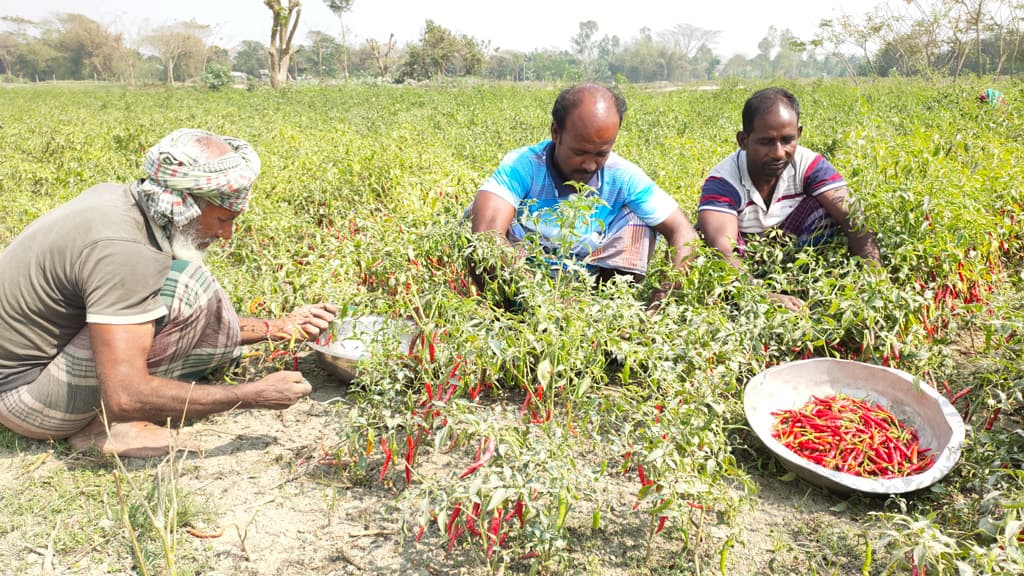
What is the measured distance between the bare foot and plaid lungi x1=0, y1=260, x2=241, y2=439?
0.04 m

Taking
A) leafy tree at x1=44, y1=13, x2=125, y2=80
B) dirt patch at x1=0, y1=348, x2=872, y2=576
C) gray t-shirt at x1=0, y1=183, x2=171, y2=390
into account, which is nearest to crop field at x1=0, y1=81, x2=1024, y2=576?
dirt patch at x1=0, y1=348, x2=872, y2=576

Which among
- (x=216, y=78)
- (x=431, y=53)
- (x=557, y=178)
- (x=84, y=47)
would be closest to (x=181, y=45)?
(x=84, y=47)

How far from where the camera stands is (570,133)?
302 cm

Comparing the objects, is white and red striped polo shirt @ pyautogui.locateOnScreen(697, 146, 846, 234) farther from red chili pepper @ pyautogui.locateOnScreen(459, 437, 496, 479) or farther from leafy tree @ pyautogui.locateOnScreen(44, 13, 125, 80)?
leafy tree @ pyautogui.locateOnScreen(44, 13, 125, 80)

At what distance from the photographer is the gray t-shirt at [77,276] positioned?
7.32 ft

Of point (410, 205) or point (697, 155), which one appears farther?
point (697, 155)

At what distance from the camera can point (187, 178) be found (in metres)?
2.35

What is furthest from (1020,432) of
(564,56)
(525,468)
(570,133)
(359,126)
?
(564,56)

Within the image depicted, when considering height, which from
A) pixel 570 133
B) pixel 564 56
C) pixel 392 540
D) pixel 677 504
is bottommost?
pixel 392 540

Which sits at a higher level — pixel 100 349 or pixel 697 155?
pixel 697 155

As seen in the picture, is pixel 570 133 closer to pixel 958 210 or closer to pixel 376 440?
pixel 376 440

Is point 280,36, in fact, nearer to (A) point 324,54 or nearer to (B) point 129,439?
(B) point 129,439

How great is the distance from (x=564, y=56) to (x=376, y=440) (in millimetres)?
113700

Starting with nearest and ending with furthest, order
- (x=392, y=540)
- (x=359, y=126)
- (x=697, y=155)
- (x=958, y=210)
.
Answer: (x=392, y=540) → (x=958, y=210) → (x=697, y=155) → (x=359, y=126)
